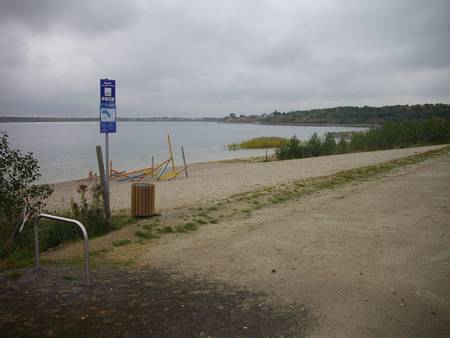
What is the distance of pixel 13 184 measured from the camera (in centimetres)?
659

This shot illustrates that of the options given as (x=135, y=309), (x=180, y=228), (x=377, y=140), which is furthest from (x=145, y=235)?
(x=377, y=140)

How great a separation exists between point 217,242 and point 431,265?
3055 millimetres

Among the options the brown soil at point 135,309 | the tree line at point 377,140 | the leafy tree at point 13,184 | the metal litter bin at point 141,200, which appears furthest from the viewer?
the tree line at point 377,140

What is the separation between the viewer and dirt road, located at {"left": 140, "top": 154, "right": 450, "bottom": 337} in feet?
A: 12.9

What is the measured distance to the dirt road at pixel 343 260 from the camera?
3.93 metres

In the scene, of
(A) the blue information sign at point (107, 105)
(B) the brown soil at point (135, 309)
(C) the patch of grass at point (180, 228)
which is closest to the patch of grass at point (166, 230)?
(C) the patch of grass at point (180, 228)

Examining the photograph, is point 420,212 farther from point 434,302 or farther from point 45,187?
point 45,187

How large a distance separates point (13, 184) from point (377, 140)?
29260 mm

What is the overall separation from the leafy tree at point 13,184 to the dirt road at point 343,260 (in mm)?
2328

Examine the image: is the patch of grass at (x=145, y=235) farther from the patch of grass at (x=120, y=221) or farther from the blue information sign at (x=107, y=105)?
the blue information sign at (x=107, y=105)

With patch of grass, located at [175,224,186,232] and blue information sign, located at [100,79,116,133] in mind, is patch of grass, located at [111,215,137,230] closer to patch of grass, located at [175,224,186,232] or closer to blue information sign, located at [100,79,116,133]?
patch of grass, located at [175,224,186,232]

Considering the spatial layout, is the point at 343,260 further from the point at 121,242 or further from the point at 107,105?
the point at 107,105

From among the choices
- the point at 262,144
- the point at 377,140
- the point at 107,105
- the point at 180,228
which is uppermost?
the point at 107,105

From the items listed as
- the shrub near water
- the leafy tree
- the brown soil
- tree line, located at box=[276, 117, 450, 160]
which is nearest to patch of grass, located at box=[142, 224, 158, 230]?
the leafy tree
